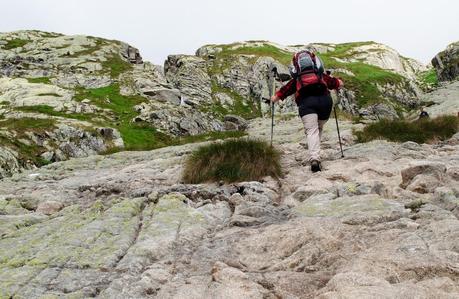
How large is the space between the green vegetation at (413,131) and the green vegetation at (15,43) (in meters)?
101

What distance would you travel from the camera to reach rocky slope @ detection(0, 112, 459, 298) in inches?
233

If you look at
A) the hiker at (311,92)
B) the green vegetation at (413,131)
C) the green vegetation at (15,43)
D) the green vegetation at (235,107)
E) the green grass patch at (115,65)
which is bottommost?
the green vegetation at (235,107)

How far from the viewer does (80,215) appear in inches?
397

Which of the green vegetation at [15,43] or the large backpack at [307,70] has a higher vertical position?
the green vegetation at [15,43]

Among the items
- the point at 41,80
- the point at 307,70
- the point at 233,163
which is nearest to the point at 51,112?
the point at 41,80

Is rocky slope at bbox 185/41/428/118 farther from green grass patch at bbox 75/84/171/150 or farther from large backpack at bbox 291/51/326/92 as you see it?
large backpack at bbox 291/51/326/92

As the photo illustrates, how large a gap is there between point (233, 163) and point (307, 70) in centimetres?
378

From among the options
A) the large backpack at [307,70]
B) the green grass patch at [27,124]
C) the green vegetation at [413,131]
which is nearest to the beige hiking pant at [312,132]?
the large backpack at [307,70]

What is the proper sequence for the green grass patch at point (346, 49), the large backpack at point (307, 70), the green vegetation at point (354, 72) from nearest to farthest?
the large backpack at point (307, 70), the green vegetation at point (354, 72), the green grass patch at point (346, 49)

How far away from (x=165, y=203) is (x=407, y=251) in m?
5.79

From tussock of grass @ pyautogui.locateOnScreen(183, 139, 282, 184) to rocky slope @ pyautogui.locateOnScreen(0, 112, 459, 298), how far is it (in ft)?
1.67

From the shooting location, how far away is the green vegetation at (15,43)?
99.4 meters

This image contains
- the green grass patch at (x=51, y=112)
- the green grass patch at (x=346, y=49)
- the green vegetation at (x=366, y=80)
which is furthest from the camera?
the green grass patch at (x=346, y=49)

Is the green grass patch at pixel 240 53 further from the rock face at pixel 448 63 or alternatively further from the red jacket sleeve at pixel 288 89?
the red jacket sleeve at pixel 288 89
